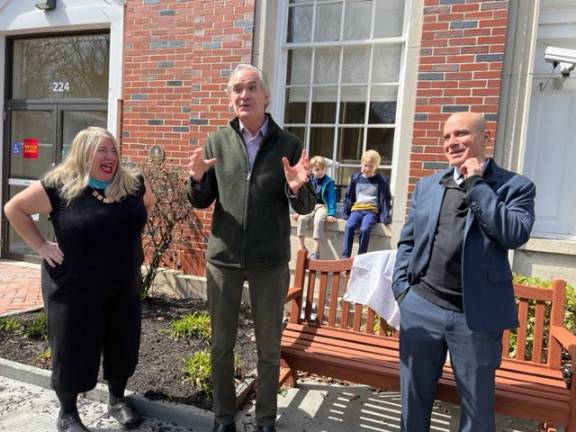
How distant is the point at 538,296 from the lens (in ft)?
9.82

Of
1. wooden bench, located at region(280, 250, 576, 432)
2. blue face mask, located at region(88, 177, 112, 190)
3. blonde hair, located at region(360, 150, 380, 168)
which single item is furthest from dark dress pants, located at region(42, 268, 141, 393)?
blonde hair, located at region(360, 150, 380, 168)

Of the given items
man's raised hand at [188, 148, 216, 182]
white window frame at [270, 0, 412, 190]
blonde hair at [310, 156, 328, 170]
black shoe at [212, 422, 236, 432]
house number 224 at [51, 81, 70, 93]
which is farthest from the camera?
house number 224 at [51, 81, 70, 93]

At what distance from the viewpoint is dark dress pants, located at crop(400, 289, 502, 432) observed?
2.17 metres

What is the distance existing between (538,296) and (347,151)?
289cm

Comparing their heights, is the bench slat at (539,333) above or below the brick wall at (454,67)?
below

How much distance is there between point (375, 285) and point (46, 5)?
5.90m

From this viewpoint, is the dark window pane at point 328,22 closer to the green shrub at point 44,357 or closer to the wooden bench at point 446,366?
the wooden bench at point 446,366

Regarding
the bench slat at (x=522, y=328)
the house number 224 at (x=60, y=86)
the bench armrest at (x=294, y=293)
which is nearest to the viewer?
Answer: the bench slat at (x=522, y=328)

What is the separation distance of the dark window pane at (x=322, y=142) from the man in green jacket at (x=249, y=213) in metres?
2.88

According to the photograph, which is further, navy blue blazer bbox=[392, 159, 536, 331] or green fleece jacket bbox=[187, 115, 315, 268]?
green fleece jacket bbox=[187, 115, 315, 268]

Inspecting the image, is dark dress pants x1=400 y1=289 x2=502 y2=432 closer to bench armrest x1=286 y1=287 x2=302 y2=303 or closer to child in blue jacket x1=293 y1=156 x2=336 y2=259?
bench armrest x1=286 y1=287 x2=302 y2=303

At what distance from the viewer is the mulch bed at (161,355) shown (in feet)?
10.8

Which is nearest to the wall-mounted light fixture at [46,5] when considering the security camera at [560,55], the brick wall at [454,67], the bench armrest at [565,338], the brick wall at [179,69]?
the brick wall at [179,69]

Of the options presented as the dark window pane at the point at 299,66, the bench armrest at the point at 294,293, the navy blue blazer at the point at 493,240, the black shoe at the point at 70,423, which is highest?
the dark window pane at the point at 299,66
